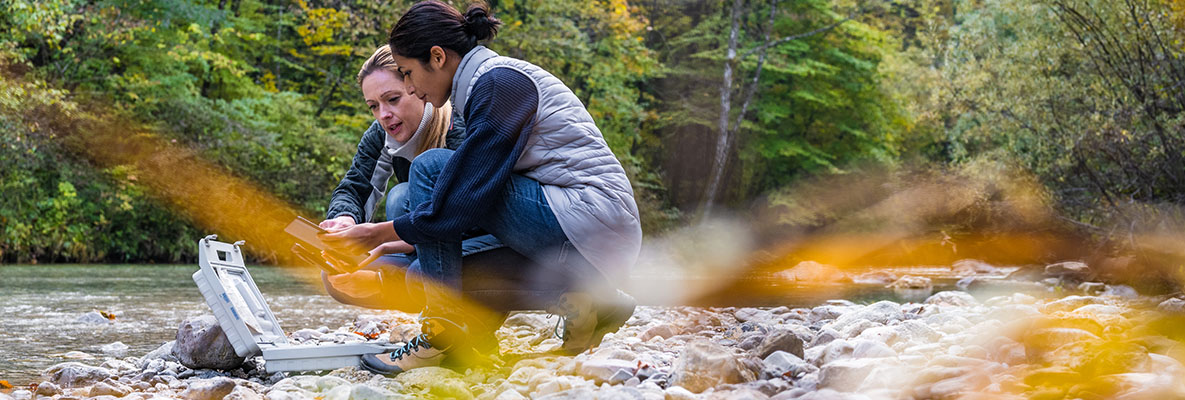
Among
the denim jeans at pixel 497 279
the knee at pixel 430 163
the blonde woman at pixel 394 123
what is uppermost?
the blonde woman at pixel 394 123

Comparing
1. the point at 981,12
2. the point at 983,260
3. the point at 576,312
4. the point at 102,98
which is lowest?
the point at 983,260

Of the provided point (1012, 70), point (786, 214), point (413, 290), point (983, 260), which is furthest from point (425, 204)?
point (786, 214)

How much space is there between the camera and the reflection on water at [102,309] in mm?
3586

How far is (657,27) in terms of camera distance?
69.2ft

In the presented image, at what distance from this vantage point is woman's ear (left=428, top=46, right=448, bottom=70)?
2662 mm

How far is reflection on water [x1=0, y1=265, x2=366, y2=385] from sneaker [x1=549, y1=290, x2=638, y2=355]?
63.7 inches

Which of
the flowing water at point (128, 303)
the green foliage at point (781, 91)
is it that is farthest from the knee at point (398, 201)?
the green foliage at point (781, 91)

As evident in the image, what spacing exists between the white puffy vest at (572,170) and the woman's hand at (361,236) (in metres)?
0.39

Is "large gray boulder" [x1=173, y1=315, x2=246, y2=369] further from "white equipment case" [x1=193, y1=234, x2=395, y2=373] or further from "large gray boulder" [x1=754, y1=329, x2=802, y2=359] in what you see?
"large gray boulder" [x1=754, y1=329, x2=802, y2=359]

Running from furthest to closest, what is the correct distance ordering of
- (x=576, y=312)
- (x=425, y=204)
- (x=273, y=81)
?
(x=273, y=81) → (x=576, y=312) → (x=425, y=204)

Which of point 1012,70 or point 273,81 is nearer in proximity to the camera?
point 1012,70

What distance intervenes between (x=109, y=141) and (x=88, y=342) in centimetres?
944

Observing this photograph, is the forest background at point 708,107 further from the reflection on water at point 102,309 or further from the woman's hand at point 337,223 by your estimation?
the woman's hand at point 337,223

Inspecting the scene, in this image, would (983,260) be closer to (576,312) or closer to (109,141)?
(109,141)
